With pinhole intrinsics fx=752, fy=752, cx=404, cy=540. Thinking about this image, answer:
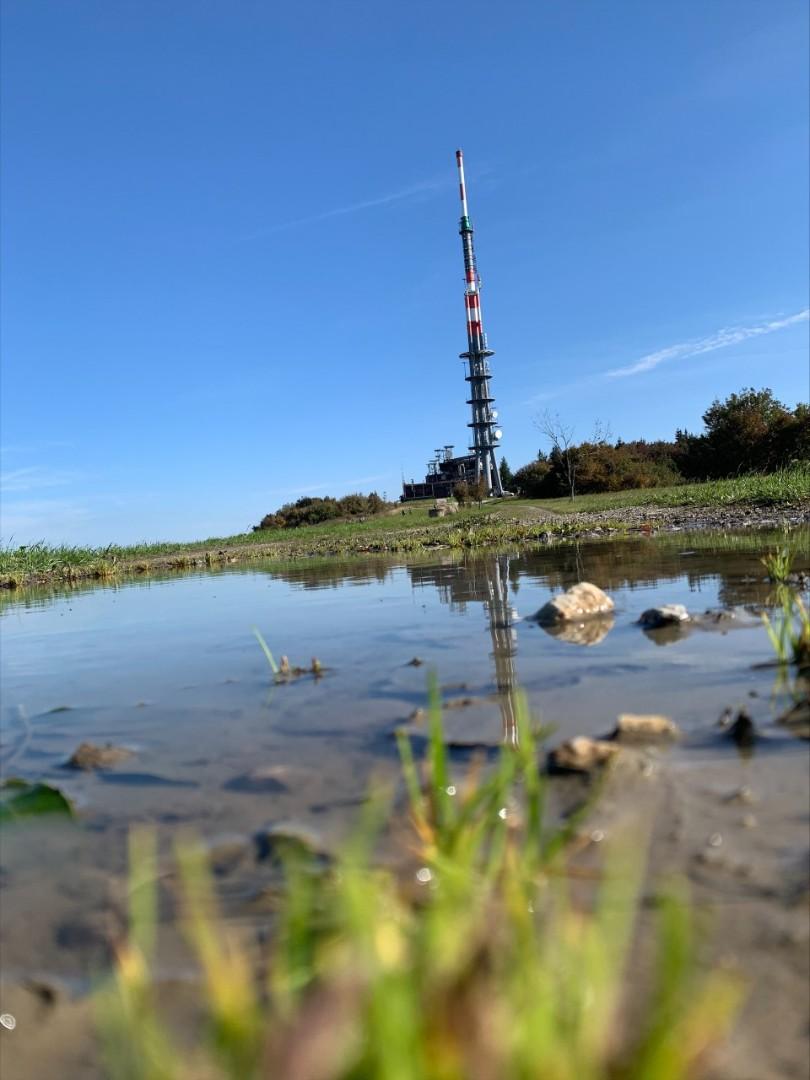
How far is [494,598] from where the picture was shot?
5.64 meters

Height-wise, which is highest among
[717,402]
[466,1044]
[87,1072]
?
[717,402]

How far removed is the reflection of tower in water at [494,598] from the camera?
2699mm

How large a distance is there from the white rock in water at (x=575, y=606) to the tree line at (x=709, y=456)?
83.7 feet

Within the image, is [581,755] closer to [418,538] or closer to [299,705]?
[299,705]

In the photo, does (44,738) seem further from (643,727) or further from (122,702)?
(643,727)

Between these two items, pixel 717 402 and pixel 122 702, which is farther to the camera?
pixel 717 402

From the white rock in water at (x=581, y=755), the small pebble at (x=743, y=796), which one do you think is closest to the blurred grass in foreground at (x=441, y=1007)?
the small pebble at (x=743, y=796)

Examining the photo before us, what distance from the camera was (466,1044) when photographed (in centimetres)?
43

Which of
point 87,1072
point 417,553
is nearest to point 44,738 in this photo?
point 87,1072

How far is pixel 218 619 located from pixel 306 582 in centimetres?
323

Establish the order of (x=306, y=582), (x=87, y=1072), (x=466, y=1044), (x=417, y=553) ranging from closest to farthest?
(x=466, y=1044) < (x=87, y=1072) < (x=306, y=582) < (x=417, y=553)

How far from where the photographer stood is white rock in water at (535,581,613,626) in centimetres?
416

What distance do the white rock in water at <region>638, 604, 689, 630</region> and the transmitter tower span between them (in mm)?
52328

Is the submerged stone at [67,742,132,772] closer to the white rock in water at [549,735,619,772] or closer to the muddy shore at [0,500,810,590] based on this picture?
the white rock in water at [549,735,619,772]
